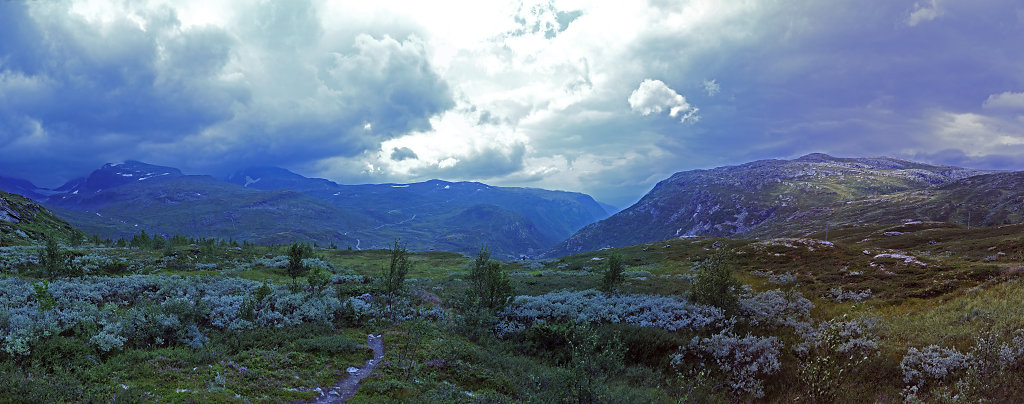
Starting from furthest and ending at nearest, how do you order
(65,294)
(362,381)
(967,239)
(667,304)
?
(967,239), (667,304), (65,294), (362,381)

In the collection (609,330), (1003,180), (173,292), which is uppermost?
(1003,180)

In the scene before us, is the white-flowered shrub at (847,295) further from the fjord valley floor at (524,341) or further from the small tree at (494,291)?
the small tree at (494,291)

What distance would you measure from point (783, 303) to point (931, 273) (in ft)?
40.6

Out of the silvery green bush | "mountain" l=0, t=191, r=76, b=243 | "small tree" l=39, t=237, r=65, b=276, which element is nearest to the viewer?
the silvery green bush

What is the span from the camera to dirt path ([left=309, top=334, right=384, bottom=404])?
1152 centimetres

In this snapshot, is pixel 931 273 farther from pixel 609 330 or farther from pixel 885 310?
pixel 609 330

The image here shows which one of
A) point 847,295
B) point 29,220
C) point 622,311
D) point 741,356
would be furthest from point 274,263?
point 29,220

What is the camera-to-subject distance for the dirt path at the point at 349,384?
11.5 m

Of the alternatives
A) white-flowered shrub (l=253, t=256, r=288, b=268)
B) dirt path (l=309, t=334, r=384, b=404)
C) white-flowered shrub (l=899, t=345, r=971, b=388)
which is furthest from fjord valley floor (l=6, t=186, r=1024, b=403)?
white-flowered shrub (l=253, t=256, r=288, b=268)

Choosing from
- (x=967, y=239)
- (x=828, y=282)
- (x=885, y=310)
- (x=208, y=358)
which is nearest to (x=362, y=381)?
(x=208, y=358)

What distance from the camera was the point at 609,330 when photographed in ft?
60.8

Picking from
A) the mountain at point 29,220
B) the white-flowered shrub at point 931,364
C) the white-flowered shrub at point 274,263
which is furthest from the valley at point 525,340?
the mountain at point 29,220

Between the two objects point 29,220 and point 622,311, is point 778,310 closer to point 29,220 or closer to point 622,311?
point 622,311

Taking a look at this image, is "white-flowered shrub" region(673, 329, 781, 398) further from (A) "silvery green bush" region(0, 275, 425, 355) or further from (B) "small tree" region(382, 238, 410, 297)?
(B) "small tree" region(382, 238, 410, 297)
